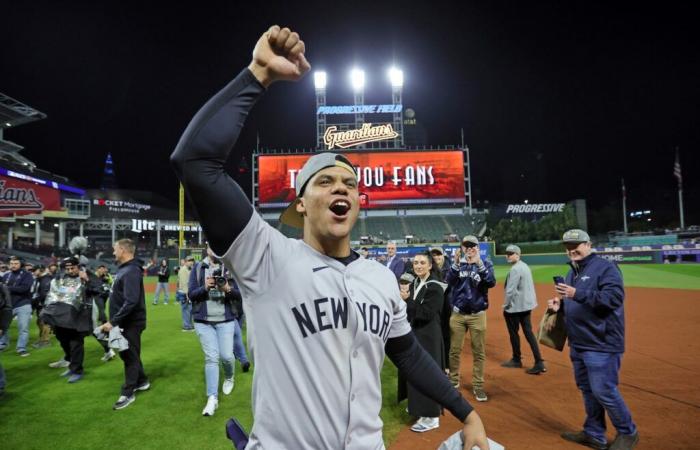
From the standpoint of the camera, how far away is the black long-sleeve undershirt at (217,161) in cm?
123

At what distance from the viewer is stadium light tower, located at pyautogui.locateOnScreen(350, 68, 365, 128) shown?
47.8m

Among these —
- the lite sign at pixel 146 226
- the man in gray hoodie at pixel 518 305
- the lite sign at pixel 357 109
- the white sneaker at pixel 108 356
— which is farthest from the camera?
the lite sign at pixel 146 226

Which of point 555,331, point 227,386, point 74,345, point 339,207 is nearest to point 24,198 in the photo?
point 74,345

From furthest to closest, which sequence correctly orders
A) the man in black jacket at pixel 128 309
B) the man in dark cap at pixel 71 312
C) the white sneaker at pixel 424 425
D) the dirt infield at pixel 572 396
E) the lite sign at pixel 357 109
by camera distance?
the lite sign at pixel 357 109, the man in dark cap at pixel 71 312, the man in black jacket at pixel 128 309, the white sneaker at pixel 424 425, the dirt infield at pixel 572 396

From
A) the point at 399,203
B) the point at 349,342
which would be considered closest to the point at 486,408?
the point at 349,342

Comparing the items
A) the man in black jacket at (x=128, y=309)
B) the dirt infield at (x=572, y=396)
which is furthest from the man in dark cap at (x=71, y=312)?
the dirt infield at (x=572, y=396)

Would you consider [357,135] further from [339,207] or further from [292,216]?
[339,207]

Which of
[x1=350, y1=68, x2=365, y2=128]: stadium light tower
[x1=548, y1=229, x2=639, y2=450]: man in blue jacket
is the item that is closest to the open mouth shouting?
[x1=548, y1=229, x2=639, y2=450]: man in blue jacket

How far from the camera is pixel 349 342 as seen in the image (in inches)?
58.2

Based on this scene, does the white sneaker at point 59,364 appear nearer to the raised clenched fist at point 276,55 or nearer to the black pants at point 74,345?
the black pants at point 74,345

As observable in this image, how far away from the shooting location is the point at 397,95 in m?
49.0

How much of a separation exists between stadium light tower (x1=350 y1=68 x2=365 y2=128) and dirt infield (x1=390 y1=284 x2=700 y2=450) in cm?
4264

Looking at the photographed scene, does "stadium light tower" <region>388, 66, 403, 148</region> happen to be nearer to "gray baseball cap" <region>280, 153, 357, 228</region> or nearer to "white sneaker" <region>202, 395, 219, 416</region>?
"white sneaker" <region>202, 395, 219, 416</region>

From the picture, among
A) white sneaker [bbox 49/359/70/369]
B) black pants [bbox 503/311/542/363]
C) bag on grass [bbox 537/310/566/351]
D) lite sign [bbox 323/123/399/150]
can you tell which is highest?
lite sign [bbox 323/123/399/150]
